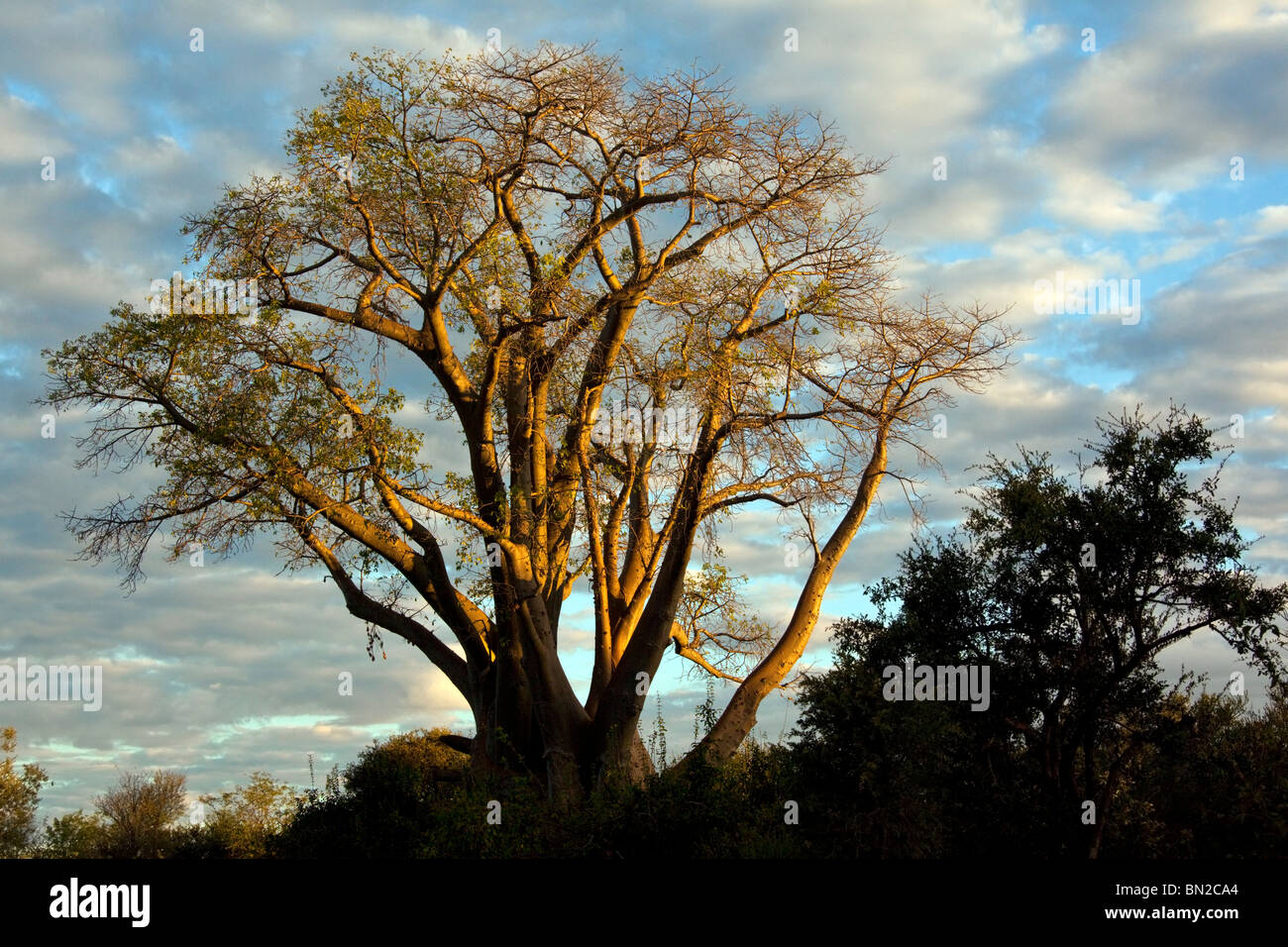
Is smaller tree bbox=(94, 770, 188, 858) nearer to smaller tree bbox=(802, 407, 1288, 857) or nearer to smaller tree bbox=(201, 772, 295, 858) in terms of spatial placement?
smaller tree bbox=(201, 772, 295, 858)

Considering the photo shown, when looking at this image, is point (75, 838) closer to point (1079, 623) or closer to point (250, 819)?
point (250, 819)

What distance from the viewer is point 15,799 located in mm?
27938

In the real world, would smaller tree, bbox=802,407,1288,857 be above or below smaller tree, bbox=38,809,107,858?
above

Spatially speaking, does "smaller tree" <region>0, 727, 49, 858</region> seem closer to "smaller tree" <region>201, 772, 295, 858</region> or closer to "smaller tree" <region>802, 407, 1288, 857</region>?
"smaller tree" <region>201, 772, 295, 858</region>

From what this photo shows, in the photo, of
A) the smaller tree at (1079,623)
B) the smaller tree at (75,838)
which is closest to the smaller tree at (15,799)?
the smaller tree at (75,838)

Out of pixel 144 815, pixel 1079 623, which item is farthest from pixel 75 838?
pixel 1079 623

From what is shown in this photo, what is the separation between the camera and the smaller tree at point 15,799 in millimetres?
27031

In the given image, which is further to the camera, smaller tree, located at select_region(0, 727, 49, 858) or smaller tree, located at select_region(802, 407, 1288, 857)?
smaller tree, located at select_region(0, 727, 49, 858)

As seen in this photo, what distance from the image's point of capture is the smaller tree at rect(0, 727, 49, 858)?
27.0 meters

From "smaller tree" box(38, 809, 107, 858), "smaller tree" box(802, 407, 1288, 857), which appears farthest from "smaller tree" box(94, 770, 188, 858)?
"smaller tree" box(802, 407, 1288, 857)
